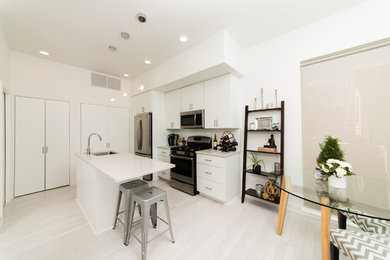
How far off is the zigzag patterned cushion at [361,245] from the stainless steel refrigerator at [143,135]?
3564 mm

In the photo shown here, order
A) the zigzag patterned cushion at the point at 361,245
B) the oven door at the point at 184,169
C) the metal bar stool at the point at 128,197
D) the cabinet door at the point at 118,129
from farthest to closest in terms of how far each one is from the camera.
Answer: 1. the cabinet door at the point at 118,129
2. the oven door at the point at 184,169
3. the metal bar stool at the point at 128,197
4. the zigzag patterned cushion at the point at 361,245

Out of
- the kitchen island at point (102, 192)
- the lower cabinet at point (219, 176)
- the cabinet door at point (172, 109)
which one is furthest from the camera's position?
the cabinet door at point (172, 109)

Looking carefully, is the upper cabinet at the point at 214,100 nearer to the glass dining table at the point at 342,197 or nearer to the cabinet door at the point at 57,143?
the glass dining table at the point at 342,197

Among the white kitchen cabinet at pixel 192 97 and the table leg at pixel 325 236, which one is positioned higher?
the white kitchen cabinet at pixel 192 97

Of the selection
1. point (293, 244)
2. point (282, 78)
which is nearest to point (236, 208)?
point (293, 244)

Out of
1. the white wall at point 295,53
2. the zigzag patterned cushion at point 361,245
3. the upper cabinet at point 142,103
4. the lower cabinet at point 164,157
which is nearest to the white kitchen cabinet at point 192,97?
the white wall at point 295,53

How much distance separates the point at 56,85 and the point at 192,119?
3.32 meters

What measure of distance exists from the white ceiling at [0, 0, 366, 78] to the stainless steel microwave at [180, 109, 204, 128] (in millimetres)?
1331

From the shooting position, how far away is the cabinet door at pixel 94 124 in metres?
3.75

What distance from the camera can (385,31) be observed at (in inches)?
69.3

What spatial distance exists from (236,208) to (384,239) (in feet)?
5.34

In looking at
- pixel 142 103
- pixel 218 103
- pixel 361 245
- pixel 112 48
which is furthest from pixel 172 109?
pixel 361 245

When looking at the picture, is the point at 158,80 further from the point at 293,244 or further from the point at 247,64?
the point at 293,244

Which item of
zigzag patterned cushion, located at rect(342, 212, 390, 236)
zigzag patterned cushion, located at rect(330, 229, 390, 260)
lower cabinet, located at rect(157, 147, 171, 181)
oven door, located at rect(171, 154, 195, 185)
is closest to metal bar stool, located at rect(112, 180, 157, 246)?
oven door, located at rect(171, 154, 195, 185)
